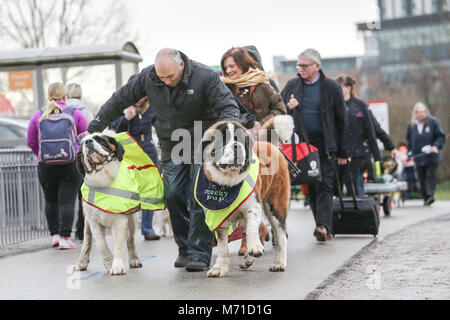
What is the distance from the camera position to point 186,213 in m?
7.91

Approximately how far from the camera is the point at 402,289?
20.7 feet

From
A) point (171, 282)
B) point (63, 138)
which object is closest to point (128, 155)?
point (171, 282)

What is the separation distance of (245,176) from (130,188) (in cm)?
118

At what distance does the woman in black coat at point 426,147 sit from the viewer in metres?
17.5

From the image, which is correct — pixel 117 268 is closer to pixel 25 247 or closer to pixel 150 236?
pixel 25 247

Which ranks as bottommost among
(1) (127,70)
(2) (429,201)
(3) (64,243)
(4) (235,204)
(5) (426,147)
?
(2) (429,201)

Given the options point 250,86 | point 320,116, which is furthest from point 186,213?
point 320,116

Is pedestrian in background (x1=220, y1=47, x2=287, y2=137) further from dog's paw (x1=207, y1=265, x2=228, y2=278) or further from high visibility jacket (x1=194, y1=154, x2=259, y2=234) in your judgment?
dog's paw (x1=207, y1=265, x2=228, y2=278)

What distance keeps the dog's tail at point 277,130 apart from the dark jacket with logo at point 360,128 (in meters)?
4.51

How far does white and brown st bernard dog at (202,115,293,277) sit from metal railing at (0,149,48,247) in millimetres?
4191

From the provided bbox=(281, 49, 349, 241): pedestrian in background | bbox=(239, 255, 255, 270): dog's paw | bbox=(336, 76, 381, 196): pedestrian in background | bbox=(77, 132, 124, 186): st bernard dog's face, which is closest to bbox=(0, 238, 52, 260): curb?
bbox=(77, 132, 124, 186): st bernard dog's face

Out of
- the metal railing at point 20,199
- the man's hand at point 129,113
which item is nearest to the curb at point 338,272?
the man's hand at point 129,113
